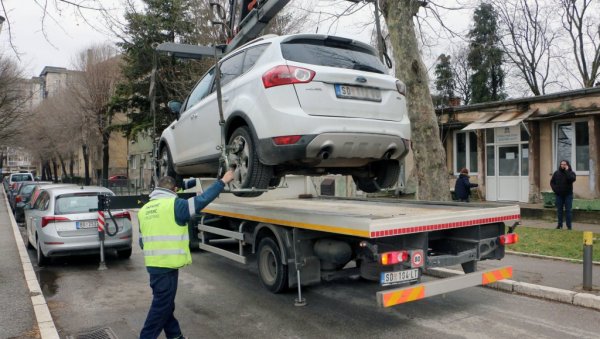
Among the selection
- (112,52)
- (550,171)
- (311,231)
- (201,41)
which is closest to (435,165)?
(311,231)

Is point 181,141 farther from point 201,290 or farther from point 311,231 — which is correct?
point 311,231

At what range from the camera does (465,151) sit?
60.6 ft

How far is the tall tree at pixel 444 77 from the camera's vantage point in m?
38.7

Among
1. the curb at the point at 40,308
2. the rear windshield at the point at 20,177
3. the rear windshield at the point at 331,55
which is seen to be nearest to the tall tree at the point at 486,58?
the rear windshield at the point at 20,177

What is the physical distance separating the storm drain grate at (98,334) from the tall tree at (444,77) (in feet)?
121

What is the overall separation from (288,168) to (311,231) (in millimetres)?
765

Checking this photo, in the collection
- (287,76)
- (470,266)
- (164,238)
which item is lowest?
(470,266)

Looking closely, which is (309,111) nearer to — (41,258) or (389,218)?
(389,218)

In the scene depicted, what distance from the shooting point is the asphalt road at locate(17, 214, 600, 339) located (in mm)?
4945

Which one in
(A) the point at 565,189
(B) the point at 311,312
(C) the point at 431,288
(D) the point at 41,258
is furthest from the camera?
(A) the point at 565,189

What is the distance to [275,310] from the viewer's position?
570 cm

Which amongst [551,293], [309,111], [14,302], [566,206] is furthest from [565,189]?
[14,302]

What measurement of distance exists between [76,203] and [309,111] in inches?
231

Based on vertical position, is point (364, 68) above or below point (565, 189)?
above
